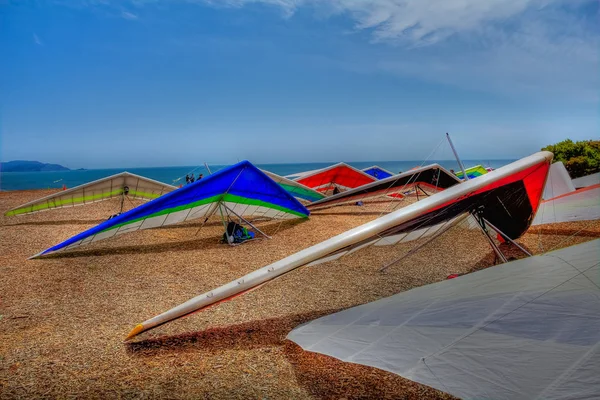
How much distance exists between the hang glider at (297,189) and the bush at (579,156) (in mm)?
8289

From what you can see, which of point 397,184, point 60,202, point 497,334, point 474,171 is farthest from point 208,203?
point 474,171

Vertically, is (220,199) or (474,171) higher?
(474,171)

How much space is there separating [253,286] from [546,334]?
177cm

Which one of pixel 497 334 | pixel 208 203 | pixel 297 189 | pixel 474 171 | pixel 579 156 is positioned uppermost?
pixel 579 156

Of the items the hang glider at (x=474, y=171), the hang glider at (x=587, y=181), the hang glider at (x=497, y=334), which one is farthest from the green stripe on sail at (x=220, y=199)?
the hang glider at (x=474, y=171)

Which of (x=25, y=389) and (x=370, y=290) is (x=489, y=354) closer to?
(x=370, y=290)

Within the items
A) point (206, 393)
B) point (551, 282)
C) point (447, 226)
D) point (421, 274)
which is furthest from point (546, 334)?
point (421, 274)

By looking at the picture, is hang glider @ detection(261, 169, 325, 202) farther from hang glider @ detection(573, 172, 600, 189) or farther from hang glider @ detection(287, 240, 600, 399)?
hang glider @ detection(287, 240, 600, 399)

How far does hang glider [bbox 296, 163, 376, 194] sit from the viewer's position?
604 inches

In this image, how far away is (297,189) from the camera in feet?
39.7

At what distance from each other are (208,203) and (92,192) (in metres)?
4.60

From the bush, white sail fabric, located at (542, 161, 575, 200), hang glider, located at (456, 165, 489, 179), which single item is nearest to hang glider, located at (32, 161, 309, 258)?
white sail fabric, located at (542, 161, 575, 200)

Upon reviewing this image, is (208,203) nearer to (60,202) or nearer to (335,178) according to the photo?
(60,202)

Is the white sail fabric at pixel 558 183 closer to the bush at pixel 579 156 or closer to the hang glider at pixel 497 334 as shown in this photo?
the bush at pixel 579 156
